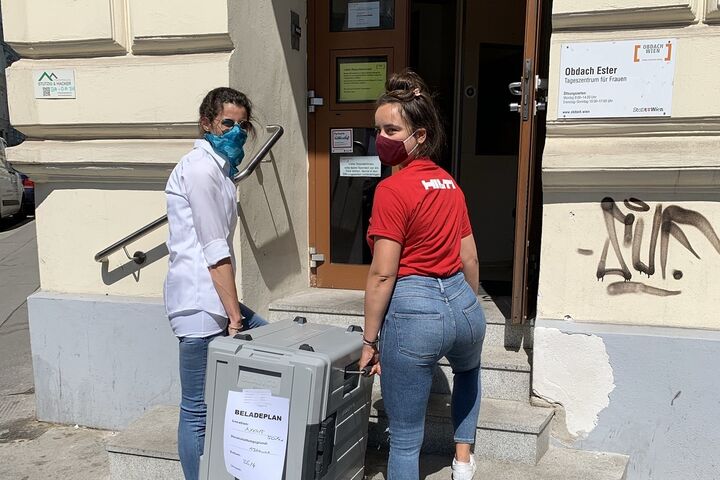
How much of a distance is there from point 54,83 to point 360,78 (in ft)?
6.45

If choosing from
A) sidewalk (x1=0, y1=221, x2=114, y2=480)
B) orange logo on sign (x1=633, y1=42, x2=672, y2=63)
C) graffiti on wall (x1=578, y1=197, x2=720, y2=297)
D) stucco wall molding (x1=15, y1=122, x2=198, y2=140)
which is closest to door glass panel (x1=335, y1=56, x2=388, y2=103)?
stucco wall molding (x1=15, y1=122, x2=198, y2=140)

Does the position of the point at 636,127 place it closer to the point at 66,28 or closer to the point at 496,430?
the point at 496,430

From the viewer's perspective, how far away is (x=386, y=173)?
14.1 ft

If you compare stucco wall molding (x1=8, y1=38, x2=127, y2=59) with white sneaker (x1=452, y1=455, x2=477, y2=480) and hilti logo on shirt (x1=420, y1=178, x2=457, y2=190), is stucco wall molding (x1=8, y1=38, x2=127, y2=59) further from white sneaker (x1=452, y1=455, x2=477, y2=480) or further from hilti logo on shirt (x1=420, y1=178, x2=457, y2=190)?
white sneaker (x1=452, y1=455, x2=477, y2=480)

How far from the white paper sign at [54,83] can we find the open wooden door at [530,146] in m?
2.63

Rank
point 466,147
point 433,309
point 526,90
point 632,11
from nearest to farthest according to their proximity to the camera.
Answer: point 433,309 → point 632,11 → point 526,90 → point 466,147

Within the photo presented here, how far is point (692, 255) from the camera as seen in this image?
2930 mm

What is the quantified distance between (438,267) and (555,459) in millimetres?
1376

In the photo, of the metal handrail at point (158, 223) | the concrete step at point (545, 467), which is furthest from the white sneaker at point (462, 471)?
the metal handrail at point (158, 223)

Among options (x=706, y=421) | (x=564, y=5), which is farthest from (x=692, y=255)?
(x=564, y=5)

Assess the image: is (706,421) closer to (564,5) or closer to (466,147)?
(564,5)

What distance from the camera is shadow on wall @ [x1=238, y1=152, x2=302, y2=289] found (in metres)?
3.69

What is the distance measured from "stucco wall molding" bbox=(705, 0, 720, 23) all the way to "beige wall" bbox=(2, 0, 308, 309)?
2.38 metres

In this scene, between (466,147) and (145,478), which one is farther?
(466,147)
